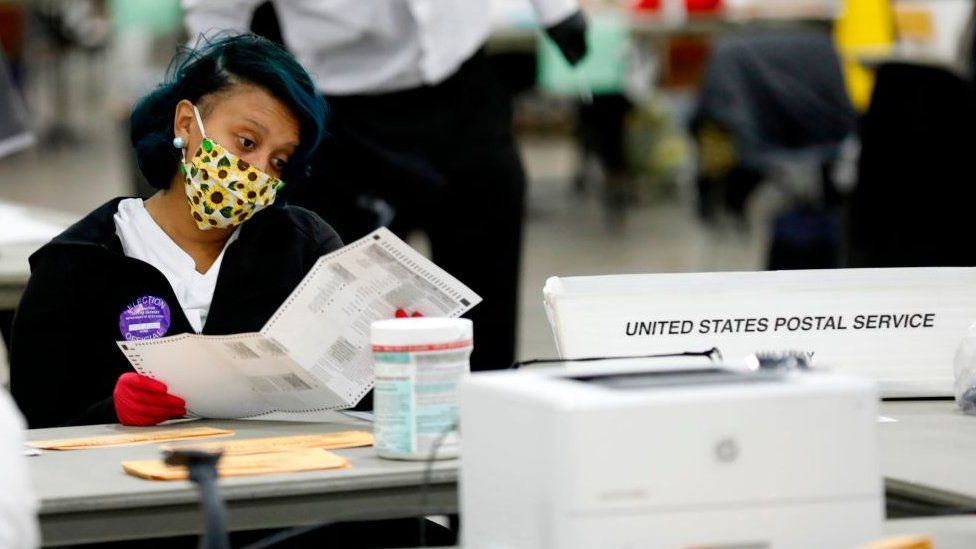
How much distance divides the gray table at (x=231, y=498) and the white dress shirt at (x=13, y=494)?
0.29 metres

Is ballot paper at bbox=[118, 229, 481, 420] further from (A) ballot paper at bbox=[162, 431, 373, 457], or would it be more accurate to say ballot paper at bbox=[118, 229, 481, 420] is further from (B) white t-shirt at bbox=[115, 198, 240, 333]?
(B) white t-shirt at bbox=[115, 198, 240, 333]

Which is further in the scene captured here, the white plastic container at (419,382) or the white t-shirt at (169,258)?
the white t-shirt at (169,258)

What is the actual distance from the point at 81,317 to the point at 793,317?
0.93 meters

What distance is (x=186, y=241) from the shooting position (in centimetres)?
229

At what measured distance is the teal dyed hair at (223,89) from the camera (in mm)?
2270

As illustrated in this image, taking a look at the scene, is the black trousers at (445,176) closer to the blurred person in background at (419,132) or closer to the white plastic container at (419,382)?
the blurred person in background at (419,132)

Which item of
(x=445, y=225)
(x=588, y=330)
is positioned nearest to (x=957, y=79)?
(x=445, y=225)

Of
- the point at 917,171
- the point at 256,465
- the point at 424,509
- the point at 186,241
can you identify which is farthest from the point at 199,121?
the point at 917,171

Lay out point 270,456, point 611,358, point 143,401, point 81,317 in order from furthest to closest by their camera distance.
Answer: point 81,317
point 143,401
point 611,358
point 270,456

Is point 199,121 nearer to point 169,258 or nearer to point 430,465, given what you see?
point 169,258

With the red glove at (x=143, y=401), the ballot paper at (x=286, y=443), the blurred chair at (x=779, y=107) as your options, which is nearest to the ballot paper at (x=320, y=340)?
the red glove at (x=143, y=401)

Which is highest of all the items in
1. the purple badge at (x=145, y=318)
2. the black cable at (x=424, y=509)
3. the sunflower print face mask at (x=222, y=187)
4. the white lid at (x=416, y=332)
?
the sunflower print face mask at (x=222, y=187)

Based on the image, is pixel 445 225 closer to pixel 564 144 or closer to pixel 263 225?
pixel 263 225

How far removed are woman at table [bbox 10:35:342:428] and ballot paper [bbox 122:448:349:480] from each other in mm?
408
